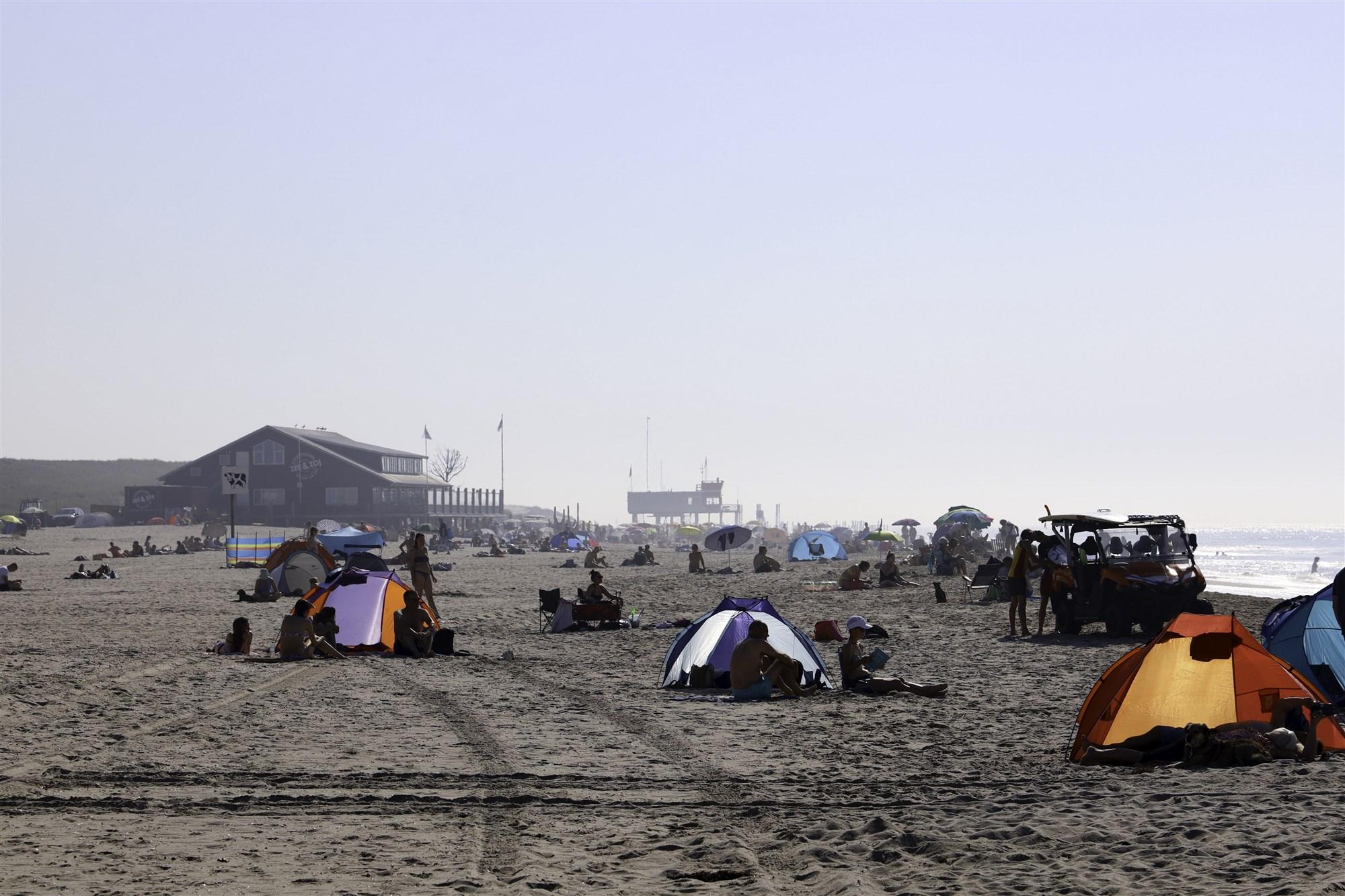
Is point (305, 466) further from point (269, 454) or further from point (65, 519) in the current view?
point (65, 519)

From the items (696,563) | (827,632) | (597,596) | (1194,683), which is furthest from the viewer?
(696,563)

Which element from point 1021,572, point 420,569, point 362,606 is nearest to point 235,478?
point 420,569

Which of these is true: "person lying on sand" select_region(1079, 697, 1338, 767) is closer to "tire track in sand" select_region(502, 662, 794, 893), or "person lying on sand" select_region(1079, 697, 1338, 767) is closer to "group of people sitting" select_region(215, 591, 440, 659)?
"tire track in sand" select_region(502, 662, 794, 893)

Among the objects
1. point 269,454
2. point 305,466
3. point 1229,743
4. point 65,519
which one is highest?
point 269,454

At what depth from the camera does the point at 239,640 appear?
17.1m

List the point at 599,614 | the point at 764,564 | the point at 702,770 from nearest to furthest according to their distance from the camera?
the point at 702,770 → the point at 599,614 → the point at 764,564

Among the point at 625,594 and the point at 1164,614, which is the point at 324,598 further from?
the point at 625,594

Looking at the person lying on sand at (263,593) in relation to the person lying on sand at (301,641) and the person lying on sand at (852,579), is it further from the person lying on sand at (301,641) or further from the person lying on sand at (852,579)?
the person lying on sand at (852,579)

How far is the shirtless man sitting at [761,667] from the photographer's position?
13617mm

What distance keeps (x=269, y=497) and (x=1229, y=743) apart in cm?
7704

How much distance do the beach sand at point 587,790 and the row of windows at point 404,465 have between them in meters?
73.3

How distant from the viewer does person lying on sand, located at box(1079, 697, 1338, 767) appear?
359 inches

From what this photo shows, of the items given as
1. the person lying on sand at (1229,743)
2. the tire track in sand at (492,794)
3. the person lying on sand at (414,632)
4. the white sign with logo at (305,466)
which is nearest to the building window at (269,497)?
the white sign with logo at (305,466)

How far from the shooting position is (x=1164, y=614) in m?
18.6
